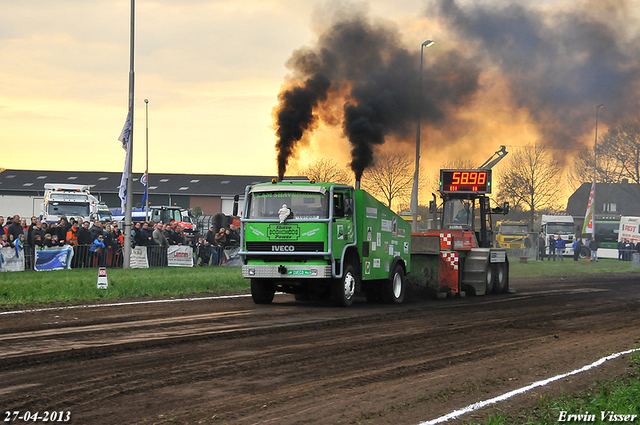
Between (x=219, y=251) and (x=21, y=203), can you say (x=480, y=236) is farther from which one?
(x=21, y=203)

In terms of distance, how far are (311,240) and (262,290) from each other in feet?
6.78

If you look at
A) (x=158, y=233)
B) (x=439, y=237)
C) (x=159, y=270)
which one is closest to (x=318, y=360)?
(x=439, y=237)

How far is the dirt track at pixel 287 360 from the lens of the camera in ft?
21.7

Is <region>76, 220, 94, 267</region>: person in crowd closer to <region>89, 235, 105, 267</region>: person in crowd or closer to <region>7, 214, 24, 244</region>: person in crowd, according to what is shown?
<region>89, 235, 105, 267</region>: person in crowd

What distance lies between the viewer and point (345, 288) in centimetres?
1577

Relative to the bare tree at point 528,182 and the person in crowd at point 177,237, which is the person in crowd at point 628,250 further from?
the person in crowd at point 177,237

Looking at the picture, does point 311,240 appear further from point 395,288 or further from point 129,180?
point 129,180

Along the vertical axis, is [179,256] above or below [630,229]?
below

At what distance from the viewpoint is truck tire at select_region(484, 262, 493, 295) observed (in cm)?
2031

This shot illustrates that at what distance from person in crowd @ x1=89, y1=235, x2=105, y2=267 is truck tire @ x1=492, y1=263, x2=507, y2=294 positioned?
43.5 ft

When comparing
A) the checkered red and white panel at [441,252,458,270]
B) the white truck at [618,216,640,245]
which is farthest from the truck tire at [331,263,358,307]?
the white truck at [618,216,640,245]

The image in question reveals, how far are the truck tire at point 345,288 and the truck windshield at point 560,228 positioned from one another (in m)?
43.8

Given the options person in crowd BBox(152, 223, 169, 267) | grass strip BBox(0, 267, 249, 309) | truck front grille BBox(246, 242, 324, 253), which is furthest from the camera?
person in crowd BBox(152, 223, 169, 267)

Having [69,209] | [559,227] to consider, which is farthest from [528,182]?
[69,209]
